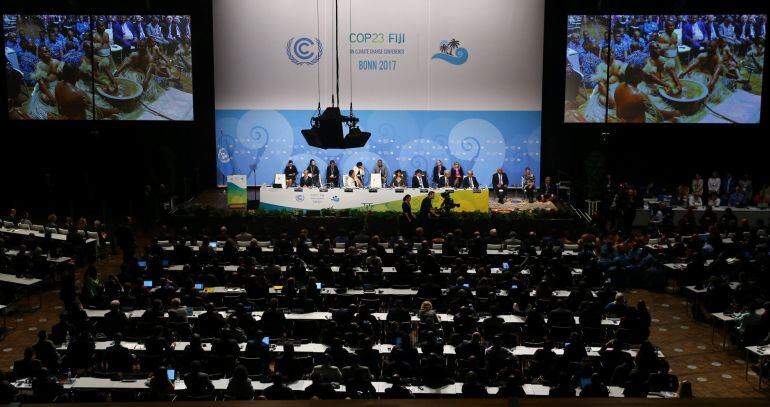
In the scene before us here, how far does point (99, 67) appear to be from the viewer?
23828 mm

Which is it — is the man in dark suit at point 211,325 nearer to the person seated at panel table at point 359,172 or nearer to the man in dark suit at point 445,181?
the person seated at panel table at point 359,172

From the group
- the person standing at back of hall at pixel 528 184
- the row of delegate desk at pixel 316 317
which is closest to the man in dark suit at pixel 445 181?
the person standing at back of hall at pixel 528 184

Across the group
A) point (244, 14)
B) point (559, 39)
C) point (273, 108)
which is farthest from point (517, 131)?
point (244, 14)

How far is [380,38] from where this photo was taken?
78.8 ft

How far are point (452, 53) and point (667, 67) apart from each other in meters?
6.20

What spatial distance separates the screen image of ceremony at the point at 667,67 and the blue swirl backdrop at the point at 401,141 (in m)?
2.07

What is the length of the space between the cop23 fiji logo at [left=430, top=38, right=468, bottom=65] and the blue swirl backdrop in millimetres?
1539

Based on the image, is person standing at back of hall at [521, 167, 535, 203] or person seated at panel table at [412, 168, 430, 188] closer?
person standing at back of hall at [521, 167, 535, 203]

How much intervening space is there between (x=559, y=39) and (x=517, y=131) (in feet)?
9.70

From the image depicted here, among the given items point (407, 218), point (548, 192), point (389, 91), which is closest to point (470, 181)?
point (548, 192)

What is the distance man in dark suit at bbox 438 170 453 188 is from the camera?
2260 cm

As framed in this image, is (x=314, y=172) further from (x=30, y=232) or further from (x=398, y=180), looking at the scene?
(x=30, y=232)

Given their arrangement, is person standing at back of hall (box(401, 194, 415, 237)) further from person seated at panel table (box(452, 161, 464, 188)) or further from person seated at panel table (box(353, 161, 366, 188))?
person seated at panel table (box(452, 161, 464, 188))

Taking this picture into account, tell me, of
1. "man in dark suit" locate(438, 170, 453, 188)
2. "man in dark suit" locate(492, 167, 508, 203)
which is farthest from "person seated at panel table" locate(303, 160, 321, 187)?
"man in dark suit" locate(492, 167, 508, 203)
